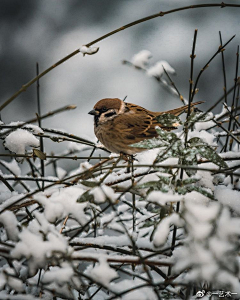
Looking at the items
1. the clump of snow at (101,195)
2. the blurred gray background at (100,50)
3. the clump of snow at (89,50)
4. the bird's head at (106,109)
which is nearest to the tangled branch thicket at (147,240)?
the clump of snow at (101,195)

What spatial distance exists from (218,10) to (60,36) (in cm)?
147

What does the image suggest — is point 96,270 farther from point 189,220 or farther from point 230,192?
point 230,192

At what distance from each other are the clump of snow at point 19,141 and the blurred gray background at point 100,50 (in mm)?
1859

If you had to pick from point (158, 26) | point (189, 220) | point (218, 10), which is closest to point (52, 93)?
point (158, 26)

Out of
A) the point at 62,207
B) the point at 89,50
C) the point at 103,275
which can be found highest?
the point at 89,50

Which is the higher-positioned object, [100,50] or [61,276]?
[100,50]

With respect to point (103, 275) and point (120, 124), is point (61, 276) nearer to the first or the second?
point (103, 275)

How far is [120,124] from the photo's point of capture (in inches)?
69.5

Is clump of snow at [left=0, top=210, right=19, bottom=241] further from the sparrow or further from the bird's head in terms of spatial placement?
the bird's head

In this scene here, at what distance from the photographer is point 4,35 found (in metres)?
3.27

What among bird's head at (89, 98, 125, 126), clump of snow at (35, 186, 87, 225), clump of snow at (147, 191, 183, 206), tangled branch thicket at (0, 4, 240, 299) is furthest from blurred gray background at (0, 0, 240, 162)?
clump of snow at (147, 191, 183, 206)

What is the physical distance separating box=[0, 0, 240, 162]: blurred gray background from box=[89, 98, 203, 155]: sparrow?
1.08 metres

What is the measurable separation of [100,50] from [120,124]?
166 centimetres

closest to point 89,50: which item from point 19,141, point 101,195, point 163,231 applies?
point 19,141
